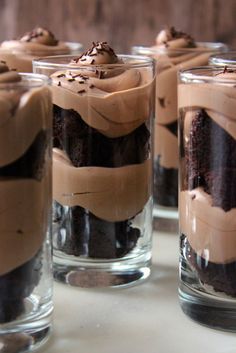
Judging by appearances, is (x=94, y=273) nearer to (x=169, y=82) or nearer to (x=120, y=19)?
(x=169, y=82)

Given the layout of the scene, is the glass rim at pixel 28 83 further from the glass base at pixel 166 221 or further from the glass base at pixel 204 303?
the glass base at pixel 166 221

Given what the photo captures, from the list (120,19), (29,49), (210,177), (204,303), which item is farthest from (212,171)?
(120,19)

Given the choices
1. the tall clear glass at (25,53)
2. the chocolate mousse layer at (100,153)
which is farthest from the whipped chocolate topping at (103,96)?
the tall clear glass at (25,53)

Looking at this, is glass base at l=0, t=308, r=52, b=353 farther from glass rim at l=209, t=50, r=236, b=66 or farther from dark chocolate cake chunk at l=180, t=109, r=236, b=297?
glass rim at l=209, t=50, r=236, b=66

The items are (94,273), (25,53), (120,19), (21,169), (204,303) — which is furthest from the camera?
(120,19)

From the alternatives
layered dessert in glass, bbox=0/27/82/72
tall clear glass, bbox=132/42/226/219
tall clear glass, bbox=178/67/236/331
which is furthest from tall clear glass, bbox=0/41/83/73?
tall clear glass, bbox=178/67/236/331

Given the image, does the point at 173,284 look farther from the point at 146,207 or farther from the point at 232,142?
the point at 232,142

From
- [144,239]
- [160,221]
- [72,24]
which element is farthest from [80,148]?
[72,24]
